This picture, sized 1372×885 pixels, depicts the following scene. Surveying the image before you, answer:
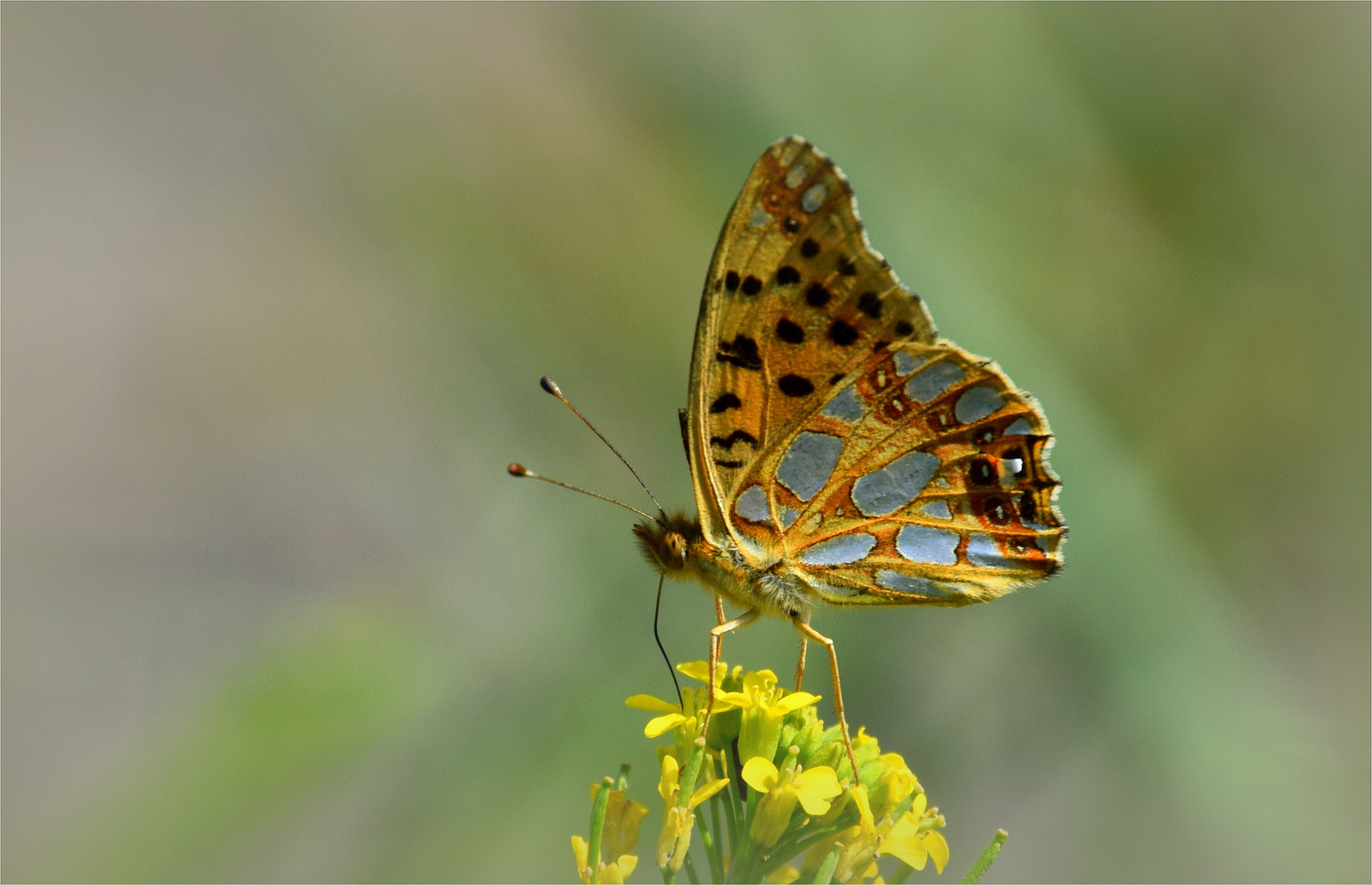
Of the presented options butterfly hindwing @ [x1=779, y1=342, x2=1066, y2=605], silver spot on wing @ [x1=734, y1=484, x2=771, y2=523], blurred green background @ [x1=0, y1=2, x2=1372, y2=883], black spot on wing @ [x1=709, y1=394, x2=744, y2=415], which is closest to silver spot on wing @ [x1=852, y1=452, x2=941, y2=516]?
butterfly hindwing @ [x1=779, y1=342, x2=1066, y2=605]

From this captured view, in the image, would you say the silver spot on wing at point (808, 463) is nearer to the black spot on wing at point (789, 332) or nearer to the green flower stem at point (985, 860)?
the black spot on wing at point (789, 332)

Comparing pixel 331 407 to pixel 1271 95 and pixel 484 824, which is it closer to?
pixel 484 824

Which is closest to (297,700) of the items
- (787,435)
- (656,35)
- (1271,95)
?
(787,435)

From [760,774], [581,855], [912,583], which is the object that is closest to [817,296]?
[912,583]

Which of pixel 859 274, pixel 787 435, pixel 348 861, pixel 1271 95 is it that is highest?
pixel 1271 95

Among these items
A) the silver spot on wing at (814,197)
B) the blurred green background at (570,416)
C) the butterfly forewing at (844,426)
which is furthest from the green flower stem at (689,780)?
the blurred green background at (570,416)

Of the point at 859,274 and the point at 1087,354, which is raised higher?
the point at 1087,354

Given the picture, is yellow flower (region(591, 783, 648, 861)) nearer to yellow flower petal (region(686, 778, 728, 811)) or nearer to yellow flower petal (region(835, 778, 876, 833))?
yellow flower petal (region(686, 778, 728, 811))
